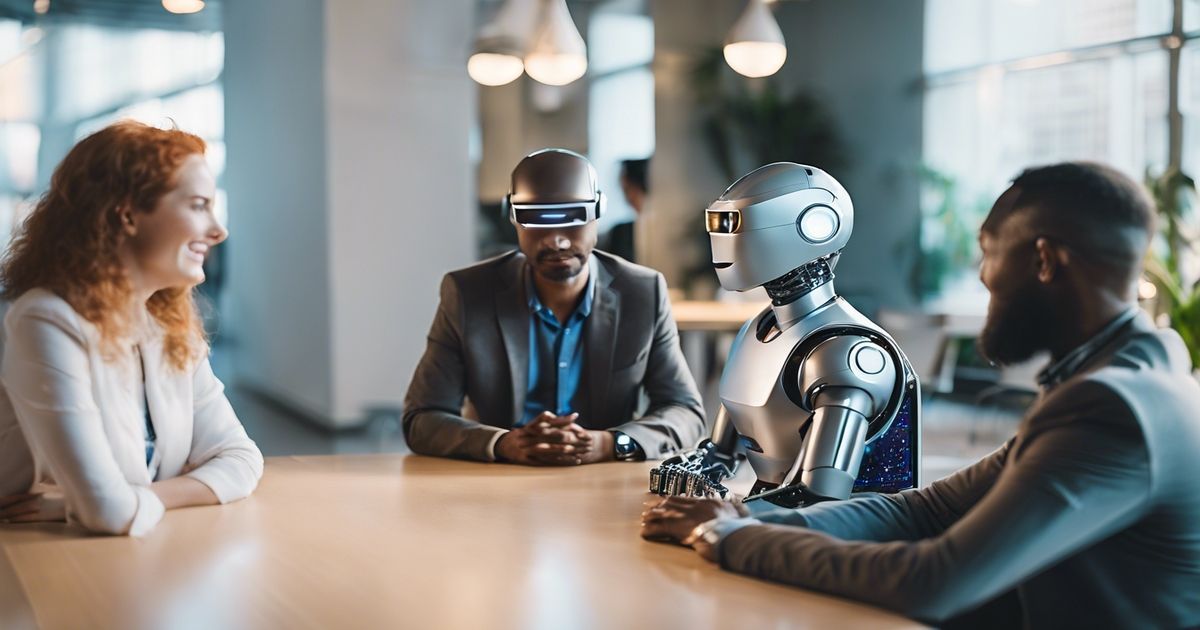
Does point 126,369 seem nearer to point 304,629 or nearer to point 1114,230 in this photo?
point 304,629

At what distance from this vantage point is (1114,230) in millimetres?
1471

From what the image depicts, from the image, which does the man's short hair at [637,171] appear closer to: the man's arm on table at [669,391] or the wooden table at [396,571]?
the man's arm on table at [669,391]

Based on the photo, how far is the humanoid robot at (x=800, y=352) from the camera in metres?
1.97

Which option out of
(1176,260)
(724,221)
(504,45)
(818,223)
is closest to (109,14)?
(504,45)

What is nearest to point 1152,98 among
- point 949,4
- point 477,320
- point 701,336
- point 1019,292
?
point 949,4

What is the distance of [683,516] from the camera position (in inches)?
71.2

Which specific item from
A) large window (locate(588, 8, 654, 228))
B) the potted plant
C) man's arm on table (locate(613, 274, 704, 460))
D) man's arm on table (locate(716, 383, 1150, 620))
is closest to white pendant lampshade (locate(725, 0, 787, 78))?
the potted plant

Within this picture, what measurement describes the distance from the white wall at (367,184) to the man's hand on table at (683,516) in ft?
20.0

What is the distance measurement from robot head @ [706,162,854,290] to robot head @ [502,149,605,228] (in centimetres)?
55

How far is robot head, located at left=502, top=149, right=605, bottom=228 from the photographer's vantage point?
258 centimetres

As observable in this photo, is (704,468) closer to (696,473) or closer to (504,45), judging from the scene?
(696,473)

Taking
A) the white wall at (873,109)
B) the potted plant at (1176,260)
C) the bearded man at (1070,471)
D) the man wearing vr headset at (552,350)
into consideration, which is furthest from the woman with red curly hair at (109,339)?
the white wall at (873,109)

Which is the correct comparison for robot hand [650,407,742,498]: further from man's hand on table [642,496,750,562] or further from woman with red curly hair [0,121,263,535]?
woman with red curly hair [0,121,263,535]

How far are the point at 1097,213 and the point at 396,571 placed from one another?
105cm
